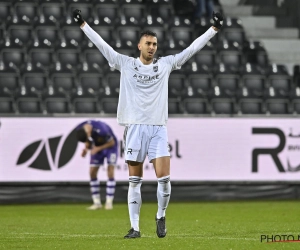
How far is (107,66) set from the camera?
20844 millimetres

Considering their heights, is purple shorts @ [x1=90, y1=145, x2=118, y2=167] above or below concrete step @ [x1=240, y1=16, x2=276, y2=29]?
below

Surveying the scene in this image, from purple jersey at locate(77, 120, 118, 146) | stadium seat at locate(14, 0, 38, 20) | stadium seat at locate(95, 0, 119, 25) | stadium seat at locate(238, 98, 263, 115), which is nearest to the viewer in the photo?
purple jersey at locate(77, 120, 118, 146)

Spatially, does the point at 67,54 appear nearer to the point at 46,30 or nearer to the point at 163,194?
the point at 46,30

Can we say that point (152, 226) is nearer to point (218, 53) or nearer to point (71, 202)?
point (71, 202)

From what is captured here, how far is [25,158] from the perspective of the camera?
18469 mm

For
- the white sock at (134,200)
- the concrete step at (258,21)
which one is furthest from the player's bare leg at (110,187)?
the concrete step at (258,21)

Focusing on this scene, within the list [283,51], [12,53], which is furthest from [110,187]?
[283,51]

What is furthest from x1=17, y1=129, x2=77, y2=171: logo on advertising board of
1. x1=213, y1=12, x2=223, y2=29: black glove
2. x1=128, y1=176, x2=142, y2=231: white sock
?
x1=213, y1=12, x2=223, y2=29: black glove

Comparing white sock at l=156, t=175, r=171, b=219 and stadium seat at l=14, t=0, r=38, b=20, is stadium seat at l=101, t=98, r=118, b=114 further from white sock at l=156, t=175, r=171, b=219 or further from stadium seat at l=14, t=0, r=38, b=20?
white sock at l=156, t=175, r=171, b=219

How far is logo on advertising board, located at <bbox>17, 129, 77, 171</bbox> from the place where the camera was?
60.6 feet

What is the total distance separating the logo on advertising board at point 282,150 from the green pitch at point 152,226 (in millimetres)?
869

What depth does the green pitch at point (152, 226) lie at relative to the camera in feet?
31.1

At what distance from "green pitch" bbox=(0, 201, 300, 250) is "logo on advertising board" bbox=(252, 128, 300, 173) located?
87 cm

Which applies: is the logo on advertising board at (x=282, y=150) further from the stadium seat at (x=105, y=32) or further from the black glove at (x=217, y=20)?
the black glove at (x=217, y=20)
